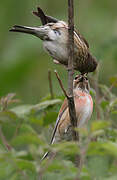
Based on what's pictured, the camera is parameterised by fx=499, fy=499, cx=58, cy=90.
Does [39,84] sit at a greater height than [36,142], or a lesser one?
lesser

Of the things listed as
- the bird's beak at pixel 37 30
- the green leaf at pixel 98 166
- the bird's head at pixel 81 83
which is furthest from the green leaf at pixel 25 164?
the bird's head at pixel 81 83

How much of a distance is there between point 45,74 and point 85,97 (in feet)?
11.6

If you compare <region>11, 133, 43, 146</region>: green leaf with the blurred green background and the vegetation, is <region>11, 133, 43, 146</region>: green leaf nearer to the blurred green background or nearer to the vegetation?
the vegetation

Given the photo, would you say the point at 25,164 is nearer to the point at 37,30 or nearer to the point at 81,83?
the point at 37,30

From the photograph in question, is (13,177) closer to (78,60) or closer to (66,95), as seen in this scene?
(66,95)

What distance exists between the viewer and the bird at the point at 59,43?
463 centimetres

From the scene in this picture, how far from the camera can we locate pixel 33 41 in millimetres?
7414

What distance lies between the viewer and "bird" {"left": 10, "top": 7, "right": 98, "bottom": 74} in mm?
4629

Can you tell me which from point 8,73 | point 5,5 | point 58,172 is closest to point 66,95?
point 58,172

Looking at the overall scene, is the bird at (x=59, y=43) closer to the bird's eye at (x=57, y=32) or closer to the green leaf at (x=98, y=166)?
the bird's eye at (x=57, y=32)

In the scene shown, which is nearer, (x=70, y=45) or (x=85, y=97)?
(x=70, y=45)

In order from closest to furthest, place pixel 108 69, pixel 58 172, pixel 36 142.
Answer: pixel 36 142
pixel 58 172
pixel 108 69

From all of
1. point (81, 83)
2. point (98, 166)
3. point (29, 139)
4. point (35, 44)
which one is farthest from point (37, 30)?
point (35, 44)

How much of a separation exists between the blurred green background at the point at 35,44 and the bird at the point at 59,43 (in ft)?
4.70
